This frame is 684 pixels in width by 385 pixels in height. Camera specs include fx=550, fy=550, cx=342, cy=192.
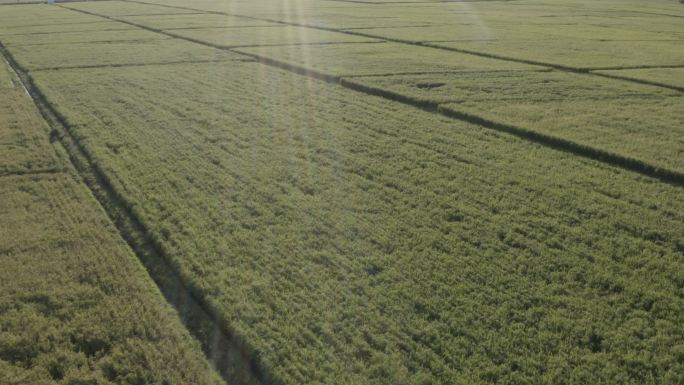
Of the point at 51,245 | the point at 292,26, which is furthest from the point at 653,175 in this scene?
the point at 292,26

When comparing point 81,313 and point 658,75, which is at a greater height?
point 658,75

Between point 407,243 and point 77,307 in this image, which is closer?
point 77,307

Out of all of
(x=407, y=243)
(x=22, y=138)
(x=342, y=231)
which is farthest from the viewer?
(x=22, y=138)

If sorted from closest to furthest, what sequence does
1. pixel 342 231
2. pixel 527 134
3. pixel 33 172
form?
pixel 342 231
pixel 33 172
pixel 527 134

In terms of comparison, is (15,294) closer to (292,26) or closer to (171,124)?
(171,124)

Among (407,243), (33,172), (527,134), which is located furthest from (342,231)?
(527,134)

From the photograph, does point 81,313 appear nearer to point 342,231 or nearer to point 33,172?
point 342,231

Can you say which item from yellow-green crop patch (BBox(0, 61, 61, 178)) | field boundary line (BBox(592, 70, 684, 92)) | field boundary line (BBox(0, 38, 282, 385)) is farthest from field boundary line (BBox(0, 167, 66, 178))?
field boundary line (BBox(592, 70, 684, 92))

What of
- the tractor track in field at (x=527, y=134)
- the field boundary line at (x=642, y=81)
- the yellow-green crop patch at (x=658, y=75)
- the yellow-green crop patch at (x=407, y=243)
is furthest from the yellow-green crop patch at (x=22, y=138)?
the yellow-green crop patch at (x=658, y=75)
